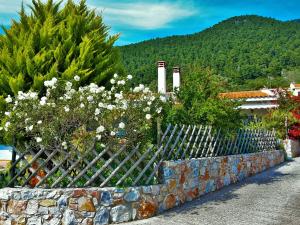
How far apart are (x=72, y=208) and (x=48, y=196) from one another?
470 mm

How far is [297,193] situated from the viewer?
414 inches

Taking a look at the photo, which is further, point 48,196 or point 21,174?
point 21,174

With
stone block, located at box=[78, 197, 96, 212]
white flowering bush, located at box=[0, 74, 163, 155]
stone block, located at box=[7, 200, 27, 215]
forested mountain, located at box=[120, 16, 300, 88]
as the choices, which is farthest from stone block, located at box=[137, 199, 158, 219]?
forested mountain, located at box=[120, 16, 300, 88]

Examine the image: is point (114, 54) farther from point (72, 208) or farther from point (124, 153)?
point (72, 208)

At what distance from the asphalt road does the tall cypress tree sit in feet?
12.4

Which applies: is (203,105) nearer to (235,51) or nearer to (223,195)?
(223,195)

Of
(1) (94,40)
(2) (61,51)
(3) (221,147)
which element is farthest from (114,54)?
(3) (221,147)

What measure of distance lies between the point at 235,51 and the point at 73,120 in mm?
58093

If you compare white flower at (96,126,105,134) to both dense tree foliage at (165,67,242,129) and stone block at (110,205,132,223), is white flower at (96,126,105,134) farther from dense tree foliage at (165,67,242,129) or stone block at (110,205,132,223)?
dense tree foliage at (165,67,242,129)

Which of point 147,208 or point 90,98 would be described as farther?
point 147,208

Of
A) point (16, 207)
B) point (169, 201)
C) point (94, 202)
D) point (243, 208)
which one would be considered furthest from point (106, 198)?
point (243, 208)

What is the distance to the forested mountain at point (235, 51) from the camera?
5653 cm

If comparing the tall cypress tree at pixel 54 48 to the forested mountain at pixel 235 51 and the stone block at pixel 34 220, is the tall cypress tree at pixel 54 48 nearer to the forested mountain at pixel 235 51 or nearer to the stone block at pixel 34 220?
the stone block at pixel 34 220

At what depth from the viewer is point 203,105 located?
38.5ft
